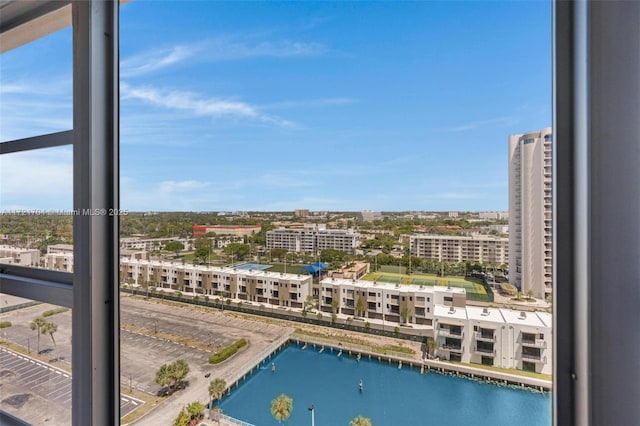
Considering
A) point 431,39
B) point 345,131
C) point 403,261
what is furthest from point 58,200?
point 431,39

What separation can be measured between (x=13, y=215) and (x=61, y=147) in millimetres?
504

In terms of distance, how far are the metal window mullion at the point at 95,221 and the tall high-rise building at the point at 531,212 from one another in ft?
3.83

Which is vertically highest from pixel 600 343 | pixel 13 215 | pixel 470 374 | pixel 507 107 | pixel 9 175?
pixel 507 107

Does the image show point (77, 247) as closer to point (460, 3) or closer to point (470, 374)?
point (470, 374)

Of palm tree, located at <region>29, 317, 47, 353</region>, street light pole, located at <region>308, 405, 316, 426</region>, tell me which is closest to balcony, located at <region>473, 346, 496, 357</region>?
street light pole, located at <region>308, 405, 316, 426</region>

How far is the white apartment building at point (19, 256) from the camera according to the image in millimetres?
1141

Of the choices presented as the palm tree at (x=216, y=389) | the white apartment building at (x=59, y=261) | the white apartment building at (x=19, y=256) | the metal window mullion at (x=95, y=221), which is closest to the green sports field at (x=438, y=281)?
the palm tree at (x=216, y=389)

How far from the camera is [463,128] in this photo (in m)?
0.81

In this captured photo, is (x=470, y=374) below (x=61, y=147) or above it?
below

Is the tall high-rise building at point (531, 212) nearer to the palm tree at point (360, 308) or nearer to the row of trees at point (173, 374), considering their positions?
the palm tree at point (360, 308)

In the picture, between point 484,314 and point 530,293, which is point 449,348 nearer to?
point 484,314

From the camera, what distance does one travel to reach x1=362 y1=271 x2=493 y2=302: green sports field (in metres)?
0.72

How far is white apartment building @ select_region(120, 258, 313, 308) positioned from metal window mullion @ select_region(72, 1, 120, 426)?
102mm

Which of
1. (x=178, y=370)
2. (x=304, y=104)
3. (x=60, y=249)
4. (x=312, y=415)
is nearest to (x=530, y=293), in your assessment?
(x=312, y=415)
